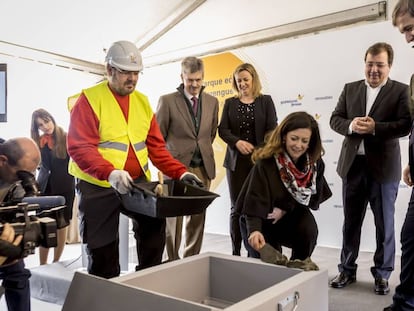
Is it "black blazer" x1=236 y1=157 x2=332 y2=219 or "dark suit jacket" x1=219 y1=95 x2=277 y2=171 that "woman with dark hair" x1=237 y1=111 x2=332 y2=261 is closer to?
"black blazer" x1=236 y1=157 x2=332 y2=219

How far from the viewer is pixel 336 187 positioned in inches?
141

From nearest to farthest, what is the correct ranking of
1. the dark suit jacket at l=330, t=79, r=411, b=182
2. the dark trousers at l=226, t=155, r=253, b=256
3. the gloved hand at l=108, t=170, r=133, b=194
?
the gloved hand at l=108, t=170, r=133, b=194
the dark suit jacket at l=330, t=79, r=411, b=182
the dark trousers at l=226, t=155, r=253, b=256

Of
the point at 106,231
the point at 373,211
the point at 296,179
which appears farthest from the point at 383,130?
the point at 106,231

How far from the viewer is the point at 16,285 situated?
5.46 feet

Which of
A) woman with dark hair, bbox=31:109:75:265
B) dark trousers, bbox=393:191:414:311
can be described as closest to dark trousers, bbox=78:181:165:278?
dark trousers, bbox=393:191:414:311

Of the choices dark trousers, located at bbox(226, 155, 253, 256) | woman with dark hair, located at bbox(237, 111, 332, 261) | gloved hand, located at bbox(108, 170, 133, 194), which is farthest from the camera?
dark trousers, located at bbox(226, 155, 253, 256)

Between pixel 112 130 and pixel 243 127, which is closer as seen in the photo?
pixel 112 130

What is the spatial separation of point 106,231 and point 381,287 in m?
1.51

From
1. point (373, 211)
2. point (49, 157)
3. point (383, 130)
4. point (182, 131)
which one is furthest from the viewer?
point (49, 157)

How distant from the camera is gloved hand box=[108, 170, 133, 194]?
147 cm

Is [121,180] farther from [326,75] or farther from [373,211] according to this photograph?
[326,75]

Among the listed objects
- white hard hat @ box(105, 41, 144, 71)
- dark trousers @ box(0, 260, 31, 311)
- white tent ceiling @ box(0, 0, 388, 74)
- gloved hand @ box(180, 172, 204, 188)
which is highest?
white tent ceiling @ box(0, 0, 388, 74)

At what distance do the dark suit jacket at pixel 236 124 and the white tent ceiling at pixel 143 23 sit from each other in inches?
59.3

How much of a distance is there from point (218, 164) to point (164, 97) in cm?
188
